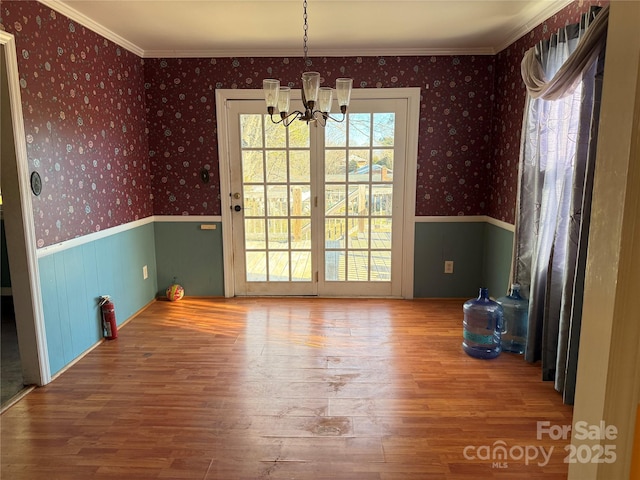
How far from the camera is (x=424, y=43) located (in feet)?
11.9

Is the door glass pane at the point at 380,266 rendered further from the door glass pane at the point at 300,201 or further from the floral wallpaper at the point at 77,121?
the floral wallpaper at the point at 77,121

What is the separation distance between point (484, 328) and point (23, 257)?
9.58 feet

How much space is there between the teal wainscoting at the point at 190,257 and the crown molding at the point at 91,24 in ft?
5.20

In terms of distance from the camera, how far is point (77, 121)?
115 inches

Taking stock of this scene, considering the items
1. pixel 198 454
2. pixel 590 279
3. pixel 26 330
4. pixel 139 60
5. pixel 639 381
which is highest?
pixel 139 60

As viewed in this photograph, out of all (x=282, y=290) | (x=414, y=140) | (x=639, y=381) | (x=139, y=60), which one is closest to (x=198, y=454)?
(x=639, y=381)

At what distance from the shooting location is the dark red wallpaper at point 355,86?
12.6 ft

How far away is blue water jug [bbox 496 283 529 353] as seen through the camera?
296 cm

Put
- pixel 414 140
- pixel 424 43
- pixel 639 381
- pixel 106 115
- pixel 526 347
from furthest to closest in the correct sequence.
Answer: pixel 414 140 < pixel 424 43 < pixel 106 115 < pixel 526 347 < pixel 639 381

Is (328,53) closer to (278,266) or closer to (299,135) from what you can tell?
(299,135)

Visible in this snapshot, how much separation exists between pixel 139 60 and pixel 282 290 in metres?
2.53

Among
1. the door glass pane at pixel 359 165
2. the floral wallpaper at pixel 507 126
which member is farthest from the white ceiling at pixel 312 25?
the door glass pane at pixel 359 165

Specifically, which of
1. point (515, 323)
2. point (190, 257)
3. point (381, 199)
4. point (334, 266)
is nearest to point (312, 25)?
point (381, 199)

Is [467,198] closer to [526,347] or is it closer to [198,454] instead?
[526,347]
